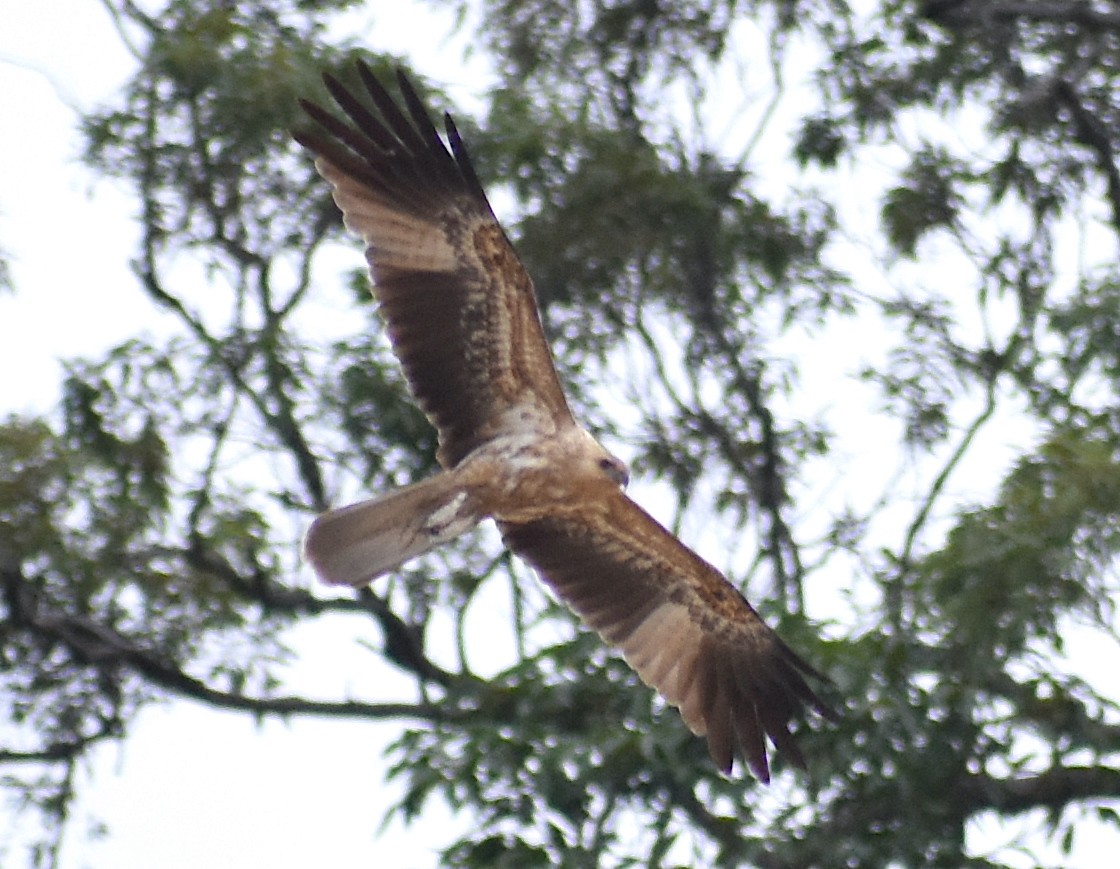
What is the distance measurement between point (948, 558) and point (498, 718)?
1776 millimetres

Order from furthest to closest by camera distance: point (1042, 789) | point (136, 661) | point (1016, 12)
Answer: point (1016, 12) → point (136, 661) → point (1042, 789)

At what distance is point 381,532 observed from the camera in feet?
21.2

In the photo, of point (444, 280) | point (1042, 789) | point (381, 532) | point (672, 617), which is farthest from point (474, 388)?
point (1042, 789)

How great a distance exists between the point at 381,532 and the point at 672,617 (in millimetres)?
1273

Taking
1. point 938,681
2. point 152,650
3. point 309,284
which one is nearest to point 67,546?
point 152,650

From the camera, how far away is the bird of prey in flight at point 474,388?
6.67 m

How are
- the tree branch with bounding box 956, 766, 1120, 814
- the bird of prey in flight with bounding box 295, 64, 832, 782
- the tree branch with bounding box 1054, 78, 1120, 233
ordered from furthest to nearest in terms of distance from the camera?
1. the tree branch with bounding box 1054, 78, 1120, 233
2. the tree branch with bounding box 956, 766, 1120, 814
3. the bird of prey in flight with bounding box 295, 64, 832, 782

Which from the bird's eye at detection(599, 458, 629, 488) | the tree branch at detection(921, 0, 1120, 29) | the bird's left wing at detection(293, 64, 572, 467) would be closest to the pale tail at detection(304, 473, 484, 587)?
the bird's left wing at detection(293, 64, 572, 467)

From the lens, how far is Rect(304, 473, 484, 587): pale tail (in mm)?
6348

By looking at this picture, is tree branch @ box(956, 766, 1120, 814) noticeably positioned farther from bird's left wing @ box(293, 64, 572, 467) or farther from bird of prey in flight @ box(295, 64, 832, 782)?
bird's left wing @ box(293, 64, 572, 467)

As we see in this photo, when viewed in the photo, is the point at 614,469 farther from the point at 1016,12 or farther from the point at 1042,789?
the point at 1016,12

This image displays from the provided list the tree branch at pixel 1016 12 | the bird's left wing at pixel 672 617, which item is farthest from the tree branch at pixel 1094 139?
the bird's left wing at pixel 672 617

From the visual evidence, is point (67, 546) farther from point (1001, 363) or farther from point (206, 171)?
point (1001, 363)

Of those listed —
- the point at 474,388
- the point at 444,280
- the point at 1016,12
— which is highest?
the point at 1016,12
